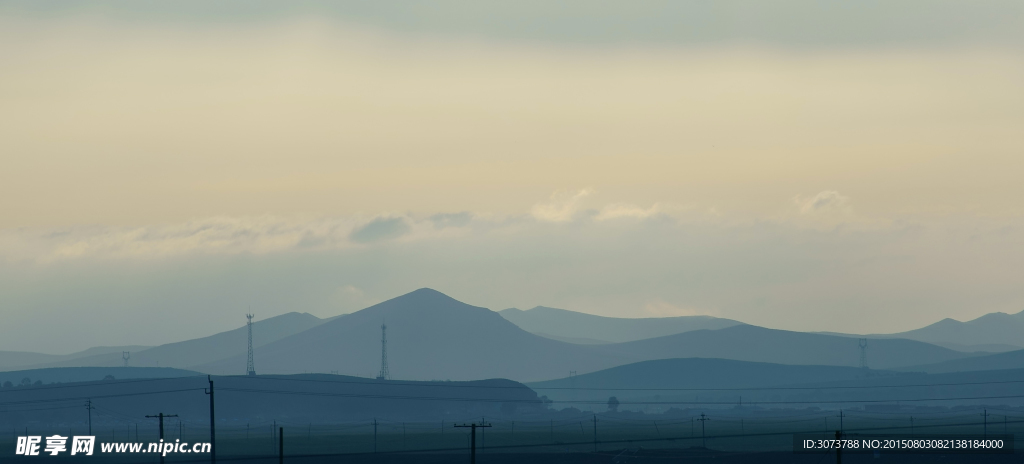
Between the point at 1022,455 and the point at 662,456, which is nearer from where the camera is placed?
the point at 1022,455

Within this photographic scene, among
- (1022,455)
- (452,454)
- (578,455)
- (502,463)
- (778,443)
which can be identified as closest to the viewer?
(1022,455)

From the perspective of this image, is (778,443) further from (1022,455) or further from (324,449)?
(324,449)

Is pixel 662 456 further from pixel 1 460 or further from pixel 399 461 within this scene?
pixel 1 460

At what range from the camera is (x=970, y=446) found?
147m

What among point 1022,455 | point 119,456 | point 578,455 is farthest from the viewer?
point 119,456

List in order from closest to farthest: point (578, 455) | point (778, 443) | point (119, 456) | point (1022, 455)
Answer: point (1022, 455) → point (578, 455) → point (119, 456) → point (778, 443)

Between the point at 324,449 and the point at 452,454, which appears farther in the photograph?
the point at 324,449

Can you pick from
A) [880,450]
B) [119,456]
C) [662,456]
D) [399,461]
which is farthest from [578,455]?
[119,456]

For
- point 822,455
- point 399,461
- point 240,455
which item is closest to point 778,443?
Result: point 822,455

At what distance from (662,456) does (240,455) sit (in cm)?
6490

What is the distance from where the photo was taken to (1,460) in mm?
160750

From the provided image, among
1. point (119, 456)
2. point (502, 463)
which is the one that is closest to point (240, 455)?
point (119, 456)

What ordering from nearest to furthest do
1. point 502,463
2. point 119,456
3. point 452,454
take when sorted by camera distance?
1. point 502,463
2. point 452,454
3. point 119,456

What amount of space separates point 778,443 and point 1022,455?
58.7 metres
